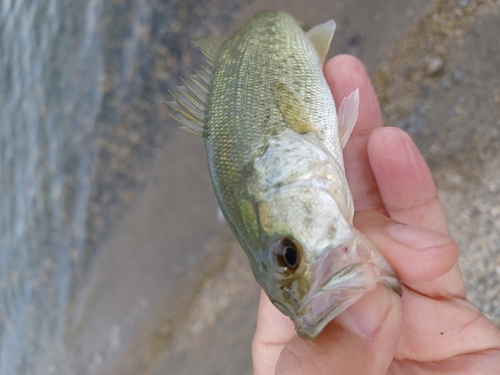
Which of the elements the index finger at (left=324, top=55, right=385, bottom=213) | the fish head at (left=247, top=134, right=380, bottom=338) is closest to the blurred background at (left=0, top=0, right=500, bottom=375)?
the index finger at (left=324, top=55, right=385, bottom=213)

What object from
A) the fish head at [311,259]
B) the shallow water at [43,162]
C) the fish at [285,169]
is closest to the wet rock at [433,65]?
the fish at [285,169]

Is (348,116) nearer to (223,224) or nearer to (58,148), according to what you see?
(223,224)

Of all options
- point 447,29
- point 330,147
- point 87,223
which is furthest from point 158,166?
point 447,29

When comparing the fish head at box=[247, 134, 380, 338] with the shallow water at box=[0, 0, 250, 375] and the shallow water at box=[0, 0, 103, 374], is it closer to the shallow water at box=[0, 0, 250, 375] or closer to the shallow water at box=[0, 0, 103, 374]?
the shallow water at box=[0, 0, 250, 375]

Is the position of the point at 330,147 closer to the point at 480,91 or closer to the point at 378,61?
the point at 480,91

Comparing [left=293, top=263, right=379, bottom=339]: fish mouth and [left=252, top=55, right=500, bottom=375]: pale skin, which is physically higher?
[left=293, top=263, right=379, bottom=339]: fish mouth

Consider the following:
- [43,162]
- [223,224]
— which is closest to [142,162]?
[223,224]

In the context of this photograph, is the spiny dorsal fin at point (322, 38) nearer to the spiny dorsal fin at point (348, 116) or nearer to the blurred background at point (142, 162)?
the spiny dorsal fin at point (348, 116)
